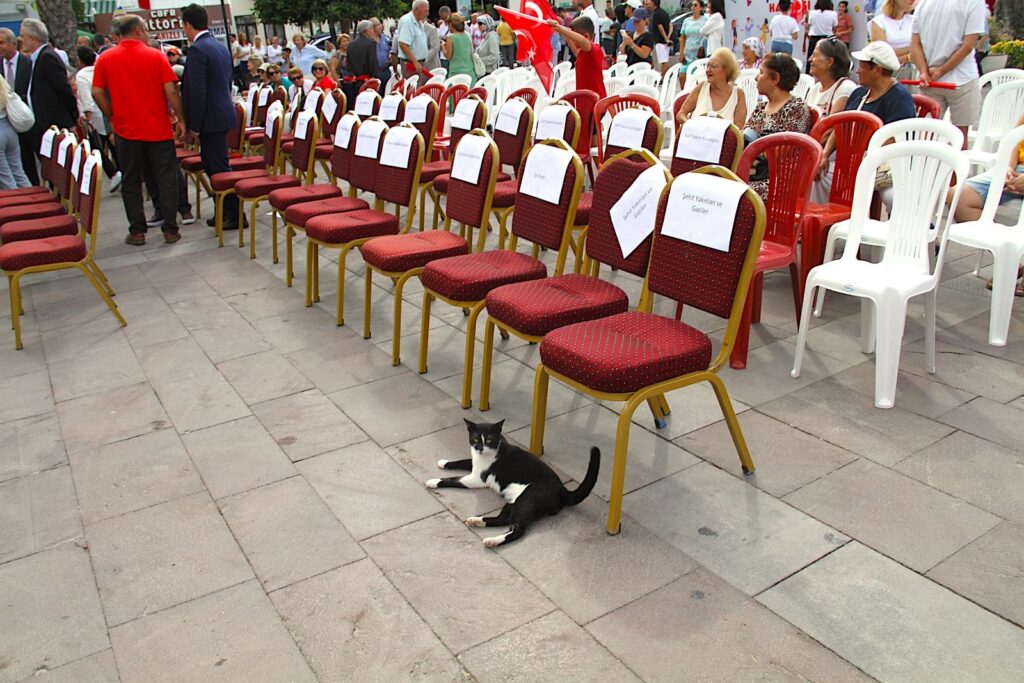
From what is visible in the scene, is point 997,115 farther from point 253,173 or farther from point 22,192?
point 22,192

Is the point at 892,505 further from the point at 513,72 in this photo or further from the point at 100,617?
the point at 513,72

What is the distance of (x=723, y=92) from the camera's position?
537cm

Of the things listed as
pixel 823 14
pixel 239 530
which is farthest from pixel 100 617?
pixel 823 14

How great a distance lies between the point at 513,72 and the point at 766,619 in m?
7.35

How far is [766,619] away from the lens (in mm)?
2162

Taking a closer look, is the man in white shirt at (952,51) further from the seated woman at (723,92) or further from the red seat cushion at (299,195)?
the red seat cushion at (299,195)

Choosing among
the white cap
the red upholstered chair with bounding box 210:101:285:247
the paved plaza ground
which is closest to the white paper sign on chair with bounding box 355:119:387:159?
the paved plaza ground

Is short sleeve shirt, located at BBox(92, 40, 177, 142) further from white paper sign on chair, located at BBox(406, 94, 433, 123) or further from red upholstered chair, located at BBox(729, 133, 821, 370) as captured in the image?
red upholstered chair, located at BBox(729, 133, 821, 370)

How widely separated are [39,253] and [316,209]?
4.90 feet

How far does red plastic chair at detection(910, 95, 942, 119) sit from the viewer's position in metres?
4.57

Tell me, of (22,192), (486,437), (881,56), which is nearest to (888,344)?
(486,437)

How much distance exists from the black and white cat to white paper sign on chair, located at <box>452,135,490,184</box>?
1.55 m

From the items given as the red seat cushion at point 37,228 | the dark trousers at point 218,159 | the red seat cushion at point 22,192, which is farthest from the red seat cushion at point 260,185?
the red seat cushion at point 22,192

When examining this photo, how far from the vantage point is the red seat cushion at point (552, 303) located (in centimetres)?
302
